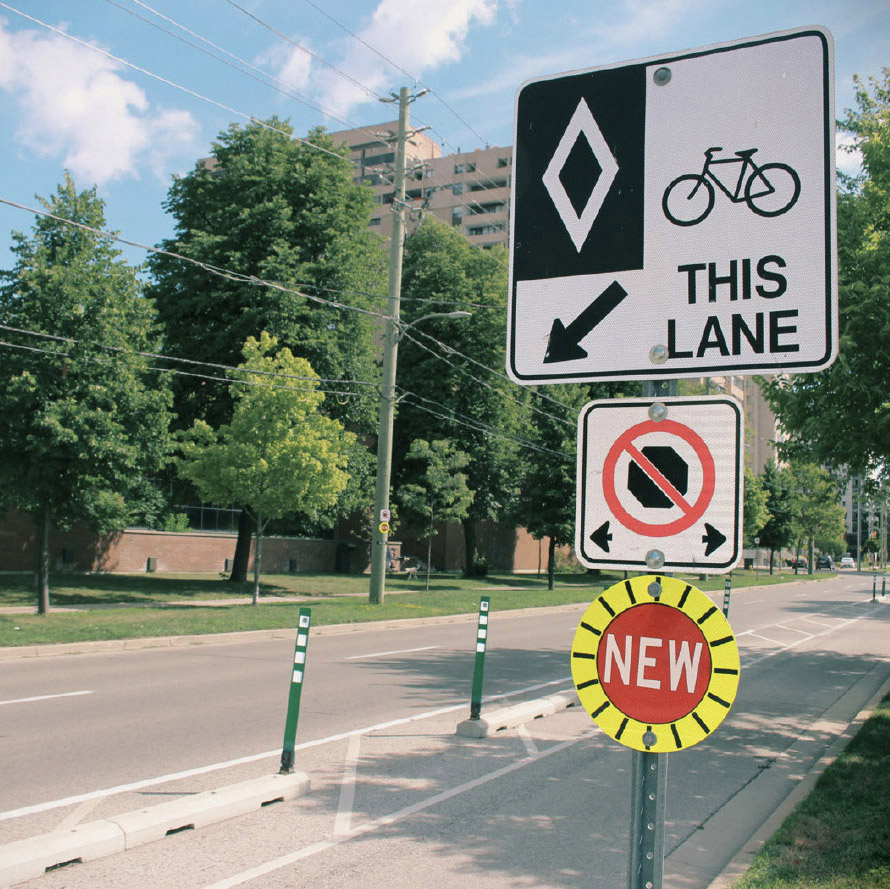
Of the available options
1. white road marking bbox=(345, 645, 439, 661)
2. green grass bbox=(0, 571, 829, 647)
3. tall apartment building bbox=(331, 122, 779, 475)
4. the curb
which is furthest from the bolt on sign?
tall apartment building bbox=(331, 122, 779, 475)

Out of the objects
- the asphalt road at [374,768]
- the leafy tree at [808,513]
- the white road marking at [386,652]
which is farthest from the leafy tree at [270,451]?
the leafy tree at [808,513]

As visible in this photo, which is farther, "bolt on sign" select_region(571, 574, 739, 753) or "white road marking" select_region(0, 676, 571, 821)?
"white road marking" select_region(0, 676, 571, 821)

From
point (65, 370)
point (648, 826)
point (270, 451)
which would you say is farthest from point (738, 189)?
point (270, 451)

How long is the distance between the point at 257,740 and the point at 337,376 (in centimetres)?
2319

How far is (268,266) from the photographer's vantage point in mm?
28281

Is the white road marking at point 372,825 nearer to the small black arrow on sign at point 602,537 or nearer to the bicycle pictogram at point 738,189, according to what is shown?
the small black arrow on sign at point 602,537

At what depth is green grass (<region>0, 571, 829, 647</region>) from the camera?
1609 cm

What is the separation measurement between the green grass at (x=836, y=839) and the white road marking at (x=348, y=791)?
261cm

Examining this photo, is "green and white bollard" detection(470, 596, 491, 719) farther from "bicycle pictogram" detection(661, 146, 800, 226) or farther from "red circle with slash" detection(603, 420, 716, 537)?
"bicycle pictogram" detection(661, 146, 800, 226)

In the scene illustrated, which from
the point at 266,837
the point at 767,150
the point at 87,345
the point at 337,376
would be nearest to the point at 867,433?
the point at 266,837

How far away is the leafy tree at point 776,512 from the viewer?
237ft

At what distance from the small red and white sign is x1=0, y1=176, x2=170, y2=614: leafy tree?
19028 mm

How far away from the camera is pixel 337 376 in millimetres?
30812

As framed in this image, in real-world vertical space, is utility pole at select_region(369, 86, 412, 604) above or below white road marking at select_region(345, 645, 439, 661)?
above
